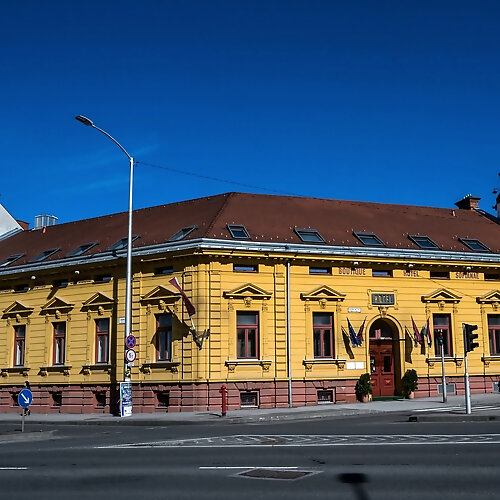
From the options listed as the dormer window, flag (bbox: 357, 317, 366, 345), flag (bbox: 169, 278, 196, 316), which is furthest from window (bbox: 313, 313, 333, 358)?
the dormer window

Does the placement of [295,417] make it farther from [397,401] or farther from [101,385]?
[101,385]

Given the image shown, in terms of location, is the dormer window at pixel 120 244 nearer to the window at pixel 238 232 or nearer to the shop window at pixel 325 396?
the window at pixel 238 232

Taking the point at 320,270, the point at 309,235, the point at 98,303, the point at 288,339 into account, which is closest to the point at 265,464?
the point at 288,339

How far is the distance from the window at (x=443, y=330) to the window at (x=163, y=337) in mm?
12000

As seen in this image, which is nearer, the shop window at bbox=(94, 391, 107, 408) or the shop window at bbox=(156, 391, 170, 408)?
the shop window at bbox=(156, 391, 170, 408)

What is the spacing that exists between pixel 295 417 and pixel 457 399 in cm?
870

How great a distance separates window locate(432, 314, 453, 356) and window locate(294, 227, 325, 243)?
6.41 meters

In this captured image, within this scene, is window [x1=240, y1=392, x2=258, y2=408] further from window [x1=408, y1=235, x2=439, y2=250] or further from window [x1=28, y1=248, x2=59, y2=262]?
window [x1=28, y1=248, x2=59, y2=262]

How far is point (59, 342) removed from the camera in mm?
32094

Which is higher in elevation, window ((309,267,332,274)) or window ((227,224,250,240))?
window ((227,224,250,240))

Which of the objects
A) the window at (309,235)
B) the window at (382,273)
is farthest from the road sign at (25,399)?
the window at (382,273)

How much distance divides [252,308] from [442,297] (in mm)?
9046

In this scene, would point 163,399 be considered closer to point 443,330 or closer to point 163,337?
point 163,337

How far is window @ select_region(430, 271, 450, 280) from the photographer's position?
31.1 meters
